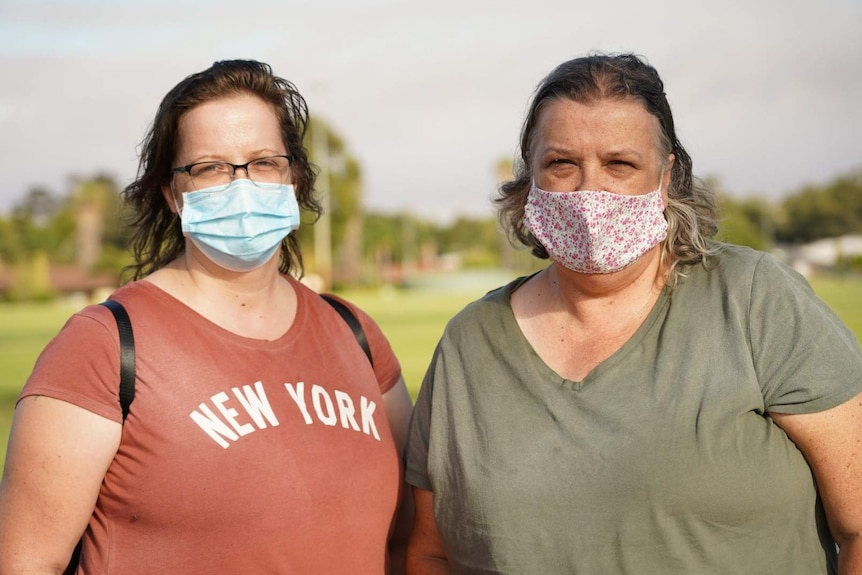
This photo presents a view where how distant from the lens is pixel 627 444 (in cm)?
236

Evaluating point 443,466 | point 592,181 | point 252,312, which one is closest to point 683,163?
point 592,181

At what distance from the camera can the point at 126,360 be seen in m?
2.56

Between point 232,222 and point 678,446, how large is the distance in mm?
1526

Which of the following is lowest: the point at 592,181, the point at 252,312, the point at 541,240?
the point at 252,312

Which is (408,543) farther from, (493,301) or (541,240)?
(541,240)

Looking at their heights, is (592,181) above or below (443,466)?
above

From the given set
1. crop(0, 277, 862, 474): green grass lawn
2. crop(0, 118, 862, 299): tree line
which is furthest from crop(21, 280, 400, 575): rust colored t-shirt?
crop(0, 118, 862, 299): tree line

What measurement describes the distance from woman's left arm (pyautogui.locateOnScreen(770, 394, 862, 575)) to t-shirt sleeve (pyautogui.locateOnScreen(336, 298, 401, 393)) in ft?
4.71

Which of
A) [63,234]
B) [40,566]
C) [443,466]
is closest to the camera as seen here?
[40,566]

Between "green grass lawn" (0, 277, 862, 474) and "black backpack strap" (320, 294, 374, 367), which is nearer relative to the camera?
"black backpack strap" (320, 294, 374, 367)

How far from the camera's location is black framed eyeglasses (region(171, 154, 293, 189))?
2.93 metres

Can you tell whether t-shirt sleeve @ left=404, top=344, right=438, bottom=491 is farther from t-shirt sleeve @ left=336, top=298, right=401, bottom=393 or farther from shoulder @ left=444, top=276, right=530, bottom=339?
t-shirt sleeve @ left=336, top=298, right=401, bottom=393

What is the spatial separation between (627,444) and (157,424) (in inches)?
50.7

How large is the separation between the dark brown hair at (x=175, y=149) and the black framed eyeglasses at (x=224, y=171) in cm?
11
